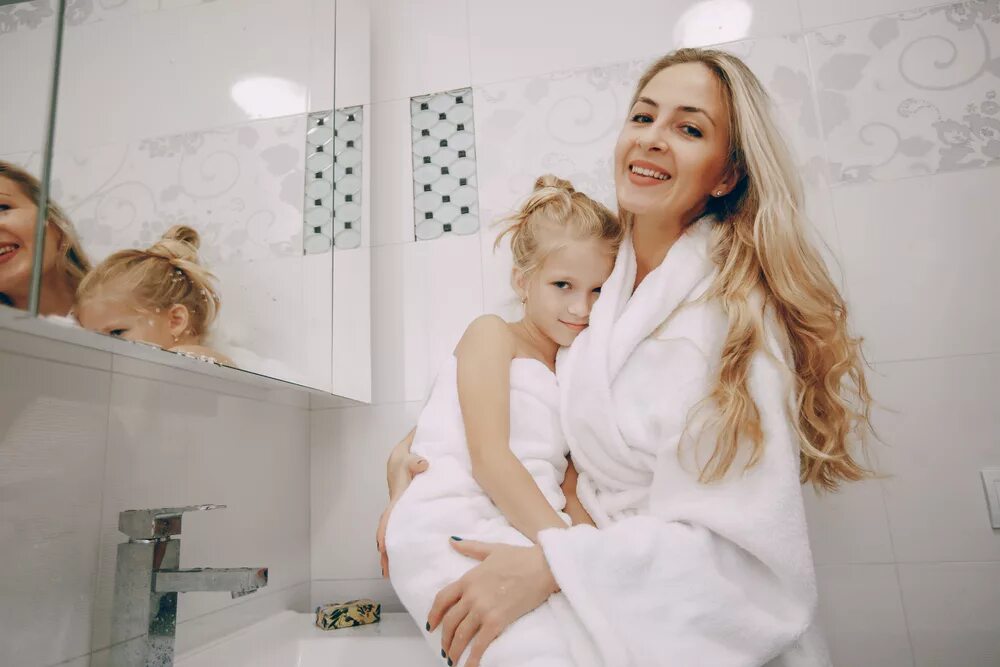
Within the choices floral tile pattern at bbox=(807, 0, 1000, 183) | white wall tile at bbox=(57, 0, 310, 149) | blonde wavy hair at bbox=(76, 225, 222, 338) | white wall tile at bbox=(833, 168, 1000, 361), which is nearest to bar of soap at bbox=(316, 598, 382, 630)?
blonde wavy hair at bbox=(76, 225, 222, 338)

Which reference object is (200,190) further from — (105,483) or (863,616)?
(863,616)

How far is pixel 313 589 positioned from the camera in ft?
4.37

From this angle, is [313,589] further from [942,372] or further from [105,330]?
[942,372]

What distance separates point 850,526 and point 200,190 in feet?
4.16

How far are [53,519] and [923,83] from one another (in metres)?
1.69

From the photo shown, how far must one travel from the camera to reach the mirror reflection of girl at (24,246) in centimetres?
53

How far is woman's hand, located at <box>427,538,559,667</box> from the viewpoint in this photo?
793 millimetres

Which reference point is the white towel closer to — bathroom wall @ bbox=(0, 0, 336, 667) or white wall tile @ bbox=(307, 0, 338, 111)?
bathroom wall @ bbox=(0, 0, 336, 667)

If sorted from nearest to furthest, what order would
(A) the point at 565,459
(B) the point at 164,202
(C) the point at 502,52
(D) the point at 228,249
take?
(B) the point at 164,202 → (D) the point at 228,249 → (A) the point at 565,459 → (C) the point at 502,52

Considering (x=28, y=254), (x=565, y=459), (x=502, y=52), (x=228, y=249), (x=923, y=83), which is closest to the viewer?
(x=28, y=254)

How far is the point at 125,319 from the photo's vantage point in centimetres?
69

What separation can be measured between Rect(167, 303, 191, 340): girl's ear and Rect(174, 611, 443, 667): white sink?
0.57 metres

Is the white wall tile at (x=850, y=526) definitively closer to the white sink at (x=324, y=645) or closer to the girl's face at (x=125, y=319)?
the white sink at (x=324, y=645)

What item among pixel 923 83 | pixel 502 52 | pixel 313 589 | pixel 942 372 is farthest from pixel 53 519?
pixel 923 83
